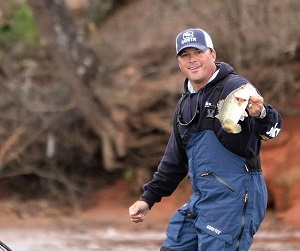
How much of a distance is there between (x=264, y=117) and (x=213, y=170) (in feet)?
1.55

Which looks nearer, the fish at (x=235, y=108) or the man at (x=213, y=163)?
the fish at (x=235, y=108)

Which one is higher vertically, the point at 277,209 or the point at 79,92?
the point at 79,92

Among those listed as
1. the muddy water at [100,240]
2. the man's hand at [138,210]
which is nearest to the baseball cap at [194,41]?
the man's hand at [138,210]

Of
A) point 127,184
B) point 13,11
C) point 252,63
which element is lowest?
point 127,184

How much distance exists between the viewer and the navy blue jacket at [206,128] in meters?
4.52

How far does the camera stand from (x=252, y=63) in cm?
1485

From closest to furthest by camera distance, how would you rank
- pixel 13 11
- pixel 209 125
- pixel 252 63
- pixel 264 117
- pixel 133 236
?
pixel 264 117
pixel 209 125
pixel 133 236
pixel 252 63
pixel 13 11

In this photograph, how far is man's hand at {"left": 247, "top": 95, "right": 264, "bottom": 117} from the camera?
13.9ft

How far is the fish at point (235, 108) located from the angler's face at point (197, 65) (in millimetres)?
470

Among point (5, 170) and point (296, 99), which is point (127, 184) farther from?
point (296, 99)

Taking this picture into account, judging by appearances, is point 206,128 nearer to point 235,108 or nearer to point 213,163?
point 213,163

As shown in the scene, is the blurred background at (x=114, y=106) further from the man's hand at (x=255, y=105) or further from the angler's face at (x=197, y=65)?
the man's hand at (x=255, y=105)

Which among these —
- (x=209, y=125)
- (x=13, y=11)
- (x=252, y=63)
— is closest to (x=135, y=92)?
(x=252, y=63)

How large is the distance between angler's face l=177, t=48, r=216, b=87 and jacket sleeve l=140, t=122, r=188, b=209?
1.47 ft
